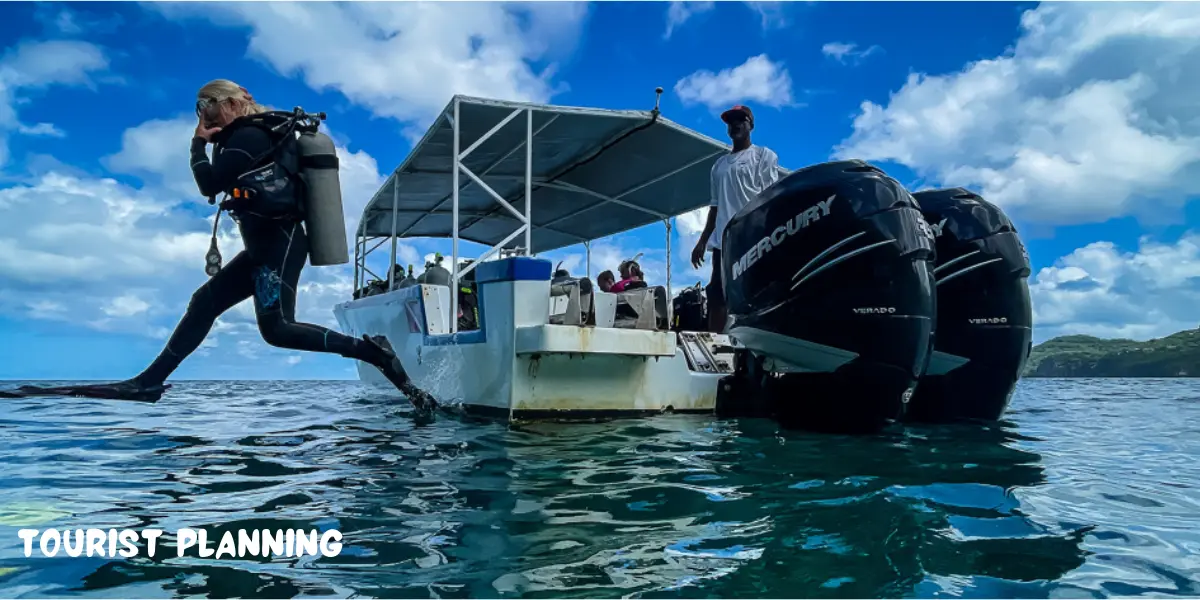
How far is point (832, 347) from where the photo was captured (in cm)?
431

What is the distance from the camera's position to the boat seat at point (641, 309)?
6598mm

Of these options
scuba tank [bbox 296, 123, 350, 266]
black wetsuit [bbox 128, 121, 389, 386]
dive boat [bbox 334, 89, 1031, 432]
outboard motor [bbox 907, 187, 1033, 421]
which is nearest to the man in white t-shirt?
dive boat [bbox 334, 89, 1031, 432]

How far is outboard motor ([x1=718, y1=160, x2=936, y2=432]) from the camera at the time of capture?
4168 mm

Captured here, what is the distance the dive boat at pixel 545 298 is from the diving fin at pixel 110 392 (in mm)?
2268

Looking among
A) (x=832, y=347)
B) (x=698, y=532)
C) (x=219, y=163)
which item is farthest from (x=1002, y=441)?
(x=219, y=163)

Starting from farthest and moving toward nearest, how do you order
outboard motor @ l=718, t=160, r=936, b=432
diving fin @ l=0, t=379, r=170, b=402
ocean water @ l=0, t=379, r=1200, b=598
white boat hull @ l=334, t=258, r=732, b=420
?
white boat hull @ l=334, t=258, r=732, b=420 → diving fin @ l=0, t=379, r=170, b=402 → outboard motor @ l=718, t=160, r=936, b=432 → ocean water @ l=0, t=379, r=1200, b=598

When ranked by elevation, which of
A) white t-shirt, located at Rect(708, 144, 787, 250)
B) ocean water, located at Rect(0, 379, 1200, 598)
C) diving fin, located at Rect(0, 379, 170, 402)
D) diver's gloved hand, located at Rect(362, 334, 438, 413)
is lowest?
ocean water, located at Rect(0, 379, 1200, 598)

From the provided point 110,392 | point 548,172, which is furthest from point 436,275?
point 110,392

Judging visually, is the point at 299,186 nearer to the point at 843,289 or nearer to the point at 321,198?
the point at 321,198

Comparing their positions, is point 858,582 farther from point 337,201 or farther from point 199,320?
point 199,320

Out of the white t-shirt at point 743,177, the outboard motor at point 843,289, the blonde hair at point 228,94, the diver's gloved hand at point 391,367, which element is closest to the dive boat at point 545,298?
the diver's gloved hand at point 391,367

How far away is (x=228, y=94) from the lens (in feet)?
14.6

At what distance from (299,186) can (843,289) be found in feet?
11.4

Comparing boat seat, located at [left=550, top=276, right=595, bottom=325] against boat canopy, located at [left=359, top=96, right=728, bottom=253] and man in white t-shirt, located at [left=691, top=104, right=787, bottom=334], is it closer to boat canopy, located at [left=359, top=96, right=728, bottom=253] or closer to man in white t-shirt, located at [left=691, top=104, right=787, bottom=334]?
boat canopy, located at [left=359, top=96, right=728, bottom=253]
